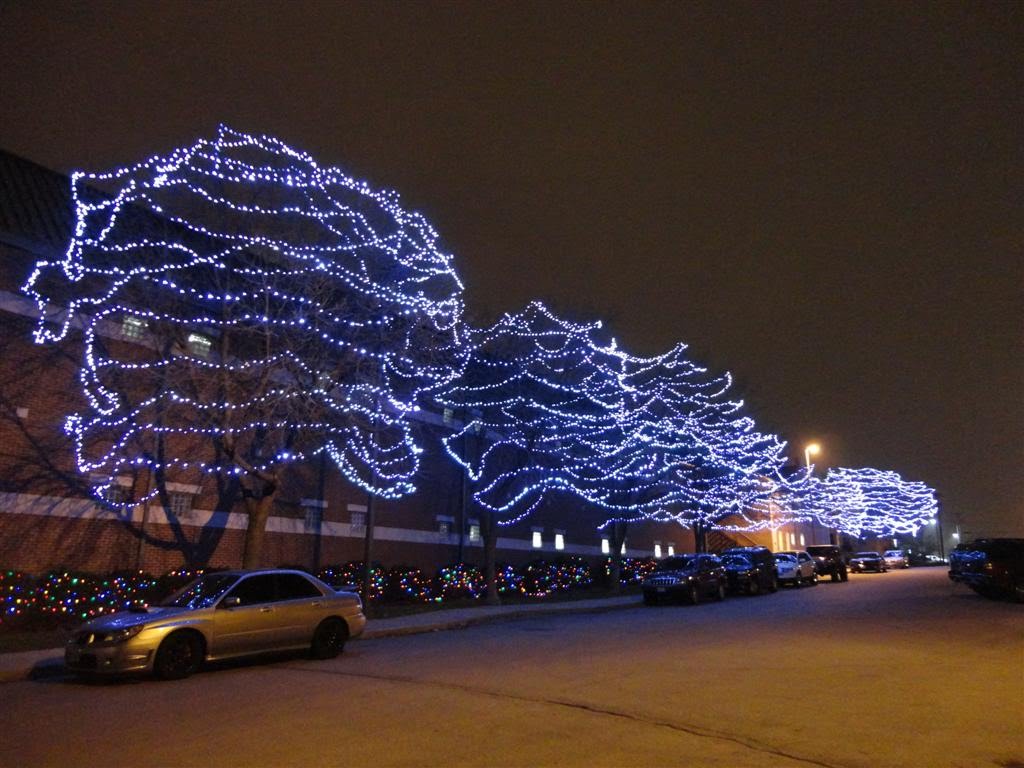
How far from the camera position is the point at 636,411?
110ft

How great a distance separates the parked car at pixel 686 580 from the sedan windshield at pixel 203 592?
17.5 meters

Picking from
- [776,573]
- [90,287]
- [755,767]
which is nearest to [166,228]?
[90,287]

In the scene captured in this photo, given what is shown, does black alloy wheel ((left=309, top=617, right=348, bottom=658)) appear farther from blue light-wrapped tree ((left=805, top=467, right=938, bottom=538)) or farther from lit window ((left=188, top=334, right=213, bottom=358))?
blue light-wrapped tree ((left=805, top=467, right=938, bottom=538))

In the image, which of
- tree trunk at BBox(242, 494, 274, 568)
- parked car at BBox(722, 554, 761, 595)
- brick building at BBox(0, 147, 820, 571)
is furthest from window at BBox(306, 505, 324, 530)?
parked car at BBox(722, 554, 761, 595)

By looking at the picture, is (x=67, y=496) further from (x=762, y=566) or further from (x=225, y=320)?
(x=762, y=566)

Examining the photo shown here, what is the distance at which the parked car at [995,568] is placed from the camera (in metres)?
26.5

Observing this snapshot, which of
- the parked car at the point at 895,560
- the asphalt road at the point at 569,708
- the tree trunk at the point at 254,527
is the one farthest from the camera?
the parked car at the point at 895,560

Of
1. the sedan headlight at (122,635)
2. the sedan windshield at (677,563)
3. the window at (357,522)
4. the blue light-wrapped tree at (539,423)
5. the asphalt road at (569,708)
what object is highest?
the blue light-wrapped tree at (539,423)

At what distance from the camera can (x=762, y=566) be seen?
3362 cm

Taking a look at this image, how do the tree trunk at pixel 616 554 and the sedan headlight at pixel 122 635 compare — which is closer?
the sedan headlight at pixel 122 635

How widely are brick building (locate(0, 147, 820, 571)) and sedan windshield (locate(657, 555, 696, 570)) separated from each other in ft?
31.2

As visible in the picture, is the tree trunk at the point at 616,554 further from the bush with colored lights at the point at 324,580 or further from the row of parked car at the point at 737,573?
the row of parked car at the point at 737,573

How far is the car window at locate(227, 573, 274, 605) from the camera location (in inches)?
516

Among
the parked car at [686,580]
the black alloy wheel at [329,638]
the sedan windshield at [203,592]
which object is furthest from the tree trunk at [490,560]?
the sedan windshield at [203,592]
